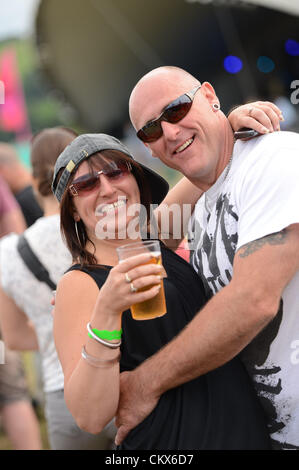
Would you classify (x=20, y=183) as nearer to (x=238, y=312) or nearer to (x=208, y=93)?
(x=208, y=93)

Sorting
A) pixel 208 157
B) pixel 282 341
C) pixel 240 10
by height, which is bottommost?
pixel 282 341

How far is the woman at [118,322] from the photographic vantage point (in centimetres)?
156

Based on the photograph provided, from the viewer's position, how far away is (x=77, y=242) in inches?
82.3

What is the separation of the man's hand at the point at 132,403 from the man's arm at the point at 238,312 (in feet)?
0.19

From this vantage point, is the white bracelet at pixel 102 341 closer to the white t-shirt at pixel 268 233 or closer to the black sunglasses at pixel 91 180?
the white t-shirt at pixel 268 233

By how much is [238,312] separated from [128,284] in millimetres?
343

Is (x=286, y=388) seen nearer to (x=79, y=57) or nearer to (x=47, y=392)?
(x=47, y=392)

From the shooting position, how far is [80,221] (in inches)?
84.3

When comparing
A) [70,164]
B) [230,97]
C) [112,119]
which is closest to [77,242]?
[70,164]

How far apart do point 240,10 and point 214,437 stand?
1647 centimetres

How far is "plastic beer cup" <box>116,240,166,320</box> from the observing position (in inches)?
62.9
